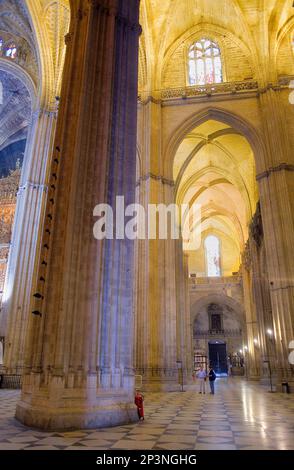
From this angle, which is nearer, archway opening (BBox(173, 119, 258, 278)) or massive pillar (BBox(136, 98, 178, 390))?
massive pillar (BBox(136, 98, 178, 390))

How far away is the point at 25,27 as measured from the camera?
69.2 feet

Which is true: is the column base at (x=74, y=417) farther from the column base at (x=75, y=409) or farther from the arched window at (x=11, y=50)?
the arched window at (x=11, y=50)

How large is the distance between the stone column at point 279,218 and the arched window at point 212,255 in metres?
20.6

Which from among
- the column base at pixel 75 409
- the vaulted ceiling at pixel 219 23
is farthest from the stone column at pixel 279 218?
the column base at pixel 75 409

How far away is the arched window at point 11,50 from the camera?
72.0ft

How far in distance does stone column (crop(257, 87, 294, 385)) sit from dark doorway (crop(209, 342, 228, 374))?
20678 mm

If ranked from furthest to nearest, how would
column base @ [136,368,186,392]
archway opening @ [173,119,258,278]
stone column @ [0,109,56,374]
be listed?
archway opening @ [173,119,258,278] < stone column @ [0,109,56,374] < column base @ [136,368,186,392]

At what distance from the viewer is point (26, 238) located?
17.0m

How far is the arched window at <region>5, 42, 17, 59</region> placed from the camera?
72.0 ft

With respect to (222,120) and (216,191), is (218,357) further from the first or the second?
(222,120)

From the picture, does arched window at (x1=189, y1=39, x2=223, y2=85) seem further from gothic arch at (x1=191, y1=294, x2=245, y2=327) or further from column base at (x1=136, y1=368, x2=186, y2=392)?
gothic arch at (x1=191, y1=294, x2=245, y2=327)

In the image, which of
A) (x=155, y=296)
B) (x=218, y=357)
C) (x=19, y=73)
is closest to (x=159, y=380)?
(x=155, y=296)

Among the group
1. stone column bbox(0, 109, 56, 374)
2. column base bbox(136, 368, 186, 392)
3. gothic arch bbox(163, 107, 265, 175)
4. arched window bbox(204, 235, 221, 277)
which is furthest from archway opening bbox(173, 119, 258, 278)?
column base bbox(136, 368, 186, 392)

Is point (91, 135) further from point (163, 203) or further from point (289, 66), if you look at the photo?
point (289, 66)
